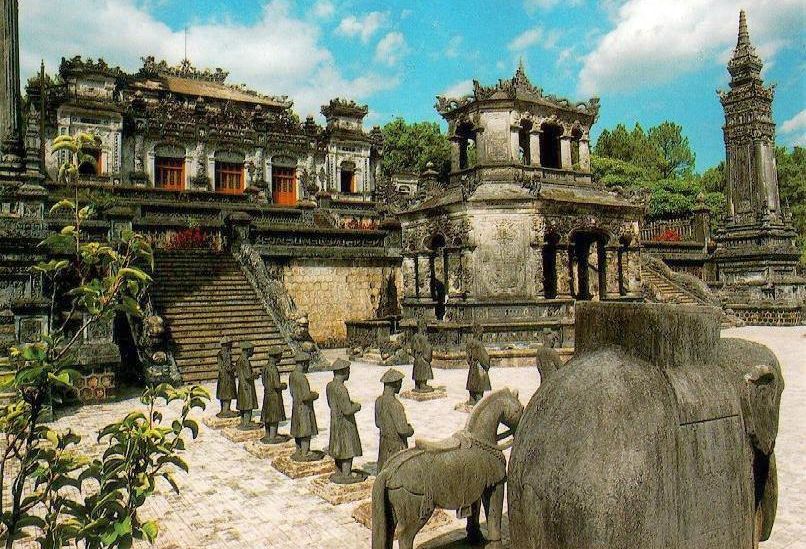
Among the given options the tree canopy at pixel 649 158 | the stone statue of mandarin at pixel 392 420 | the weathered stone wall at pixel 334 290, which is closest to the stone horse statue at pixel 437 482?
the stone statue of mandarin at pixel 392 420

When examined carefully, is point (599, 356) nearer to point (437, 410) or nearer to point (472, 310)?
point (437, 410)

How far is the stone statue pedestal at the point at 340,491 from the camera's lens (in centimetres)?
668

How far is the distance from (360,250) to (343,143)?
18.3 m

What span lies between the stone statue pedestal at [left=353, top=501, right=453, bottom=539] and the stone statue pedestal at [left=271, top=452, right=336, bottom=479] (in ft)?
4.45

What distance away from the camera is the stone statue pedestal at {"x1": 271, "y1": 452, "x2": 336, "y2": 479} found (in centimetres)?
764

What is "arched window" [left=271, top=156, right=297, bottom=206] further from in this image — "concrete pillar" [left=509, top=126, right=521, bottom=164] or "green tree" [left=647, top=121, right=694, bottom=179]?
"green tree" [left=647, top=121, right=694, bottom=179]

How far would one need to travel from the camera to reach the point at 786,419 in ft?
32.1

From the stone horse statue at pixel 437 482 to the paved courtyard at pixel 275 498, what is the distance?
1.06 metres

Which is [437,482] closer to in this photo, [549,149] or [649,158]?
[549,149]

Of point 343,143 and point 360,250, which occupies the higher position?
point 343,143

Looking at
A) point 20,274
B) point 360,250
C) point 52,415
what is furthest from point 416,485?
point 360,250

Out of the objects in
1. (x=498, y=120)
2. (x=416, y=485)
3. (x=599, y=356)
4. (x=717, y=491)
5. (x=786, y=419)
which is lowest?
(x=786, y=419)

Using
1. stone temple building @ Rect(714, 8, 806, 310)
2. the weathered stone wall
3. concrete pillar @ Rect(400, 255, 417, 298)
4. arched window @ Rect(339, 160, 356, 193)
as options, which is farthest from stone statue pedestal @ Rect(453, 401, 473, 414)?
arched window @ Rect(339, 160, 356, 193)

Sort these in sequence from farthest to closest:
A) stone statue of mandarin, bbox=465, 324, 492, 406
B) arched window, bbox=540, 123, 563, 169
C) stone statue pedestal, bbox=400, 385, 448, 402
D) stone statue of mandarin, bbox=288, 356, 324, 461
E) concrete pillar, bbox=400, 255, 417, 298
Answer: arched window, bbox=540, 123, 563, 169
concrete pillar, bbox=400, 255, 417, 298
stone statue pedestal, bbox=400, 385, 448, 402
stone statue of mandarin, bbox=465, 324, 492, 406
stone statue of mandarin, bbox=288, 356, 324, 461
